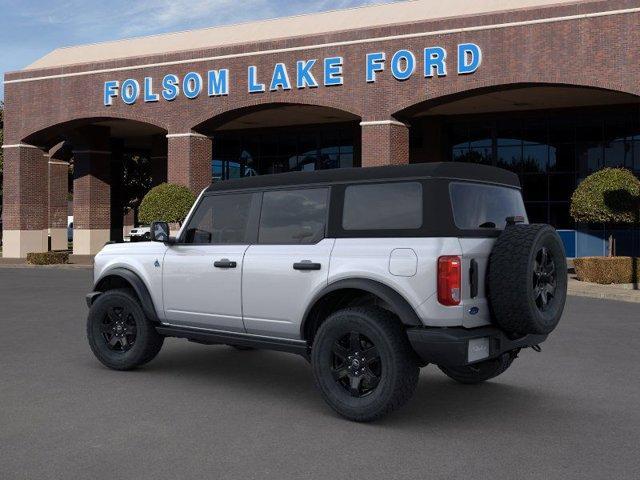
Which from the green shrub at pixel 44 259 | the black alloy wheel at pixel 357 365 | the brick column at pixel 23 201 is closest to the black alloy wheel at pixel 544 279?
the black alloy wheel at pixel 357 365

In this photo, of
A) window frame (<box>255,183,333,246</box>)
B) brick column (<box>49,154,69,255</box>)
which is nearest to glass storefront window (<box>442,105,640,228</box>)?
brick column (<box>49,154,69,255</box>)

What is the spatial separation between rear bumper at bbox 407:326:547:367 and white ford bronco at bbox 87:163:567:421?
0.4 inches

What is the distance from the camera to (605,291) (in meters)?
17.6

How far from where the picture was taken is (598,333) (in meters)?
11.2

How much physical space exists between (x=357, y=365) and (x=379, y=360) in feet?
0.61

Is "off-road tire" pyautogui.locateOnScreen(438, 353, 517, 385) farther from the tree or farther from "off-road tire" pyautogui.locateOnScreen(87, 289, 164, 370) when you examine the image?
the tree

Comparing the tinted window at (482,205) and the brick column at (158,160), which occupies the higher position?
the brick column at (158,160)

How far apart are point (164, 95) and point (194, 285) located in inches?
990

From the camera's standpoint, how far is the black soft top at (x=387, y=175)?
20.1 feet

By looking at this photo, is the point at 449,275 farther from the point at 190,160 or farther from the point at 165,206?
the point at 190,160

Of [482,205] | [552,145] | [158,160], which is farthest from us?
[158,160]

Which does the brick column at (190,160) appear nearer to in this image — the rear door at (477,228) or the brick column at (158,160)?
the brick column at (158,160)

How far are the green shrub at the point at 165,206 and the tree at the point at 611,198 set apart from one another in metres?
14.2

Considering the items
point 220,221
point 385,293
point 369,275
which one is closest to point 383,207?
point 369,275
